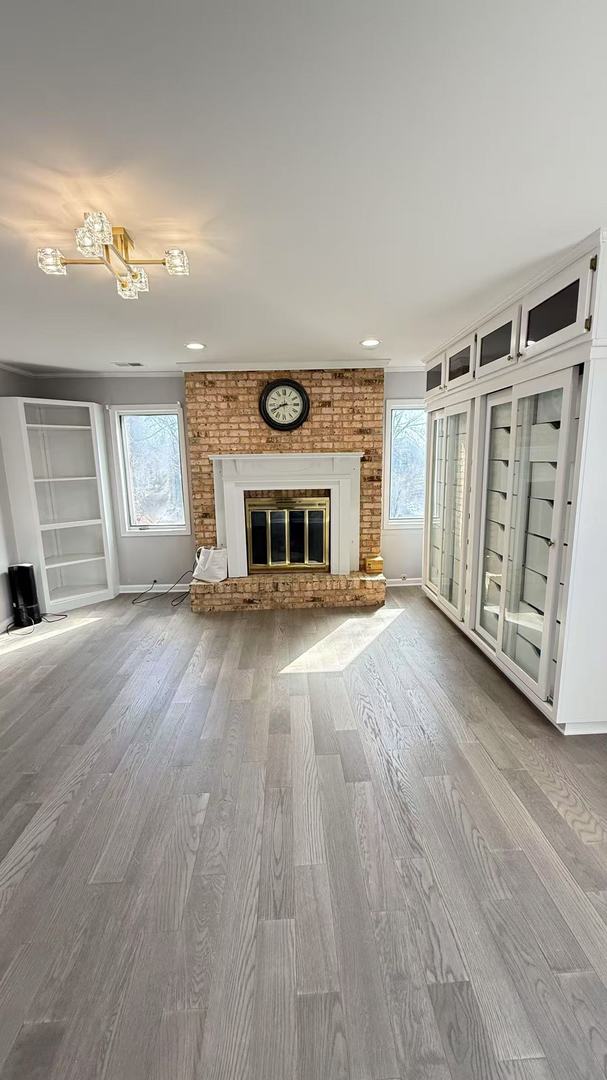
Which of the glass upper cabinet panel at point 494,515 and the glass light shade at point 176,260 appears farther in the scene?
the glass upper cabinet panel at point 494,515

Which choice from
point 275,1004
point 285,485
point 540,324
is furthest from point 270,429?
point 275,1004

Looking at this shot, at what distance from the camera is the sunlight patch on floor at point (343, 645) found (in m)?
3.37

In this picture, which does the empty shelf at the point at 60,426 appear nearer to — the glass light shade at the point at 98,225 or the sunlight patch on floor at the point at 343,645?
the sunlight patch on floor at the point at 343,645

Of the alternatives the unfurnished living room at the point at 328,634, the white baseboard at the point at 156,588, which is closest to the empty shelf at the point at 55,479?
the unfurnished living room at the point at 328,634

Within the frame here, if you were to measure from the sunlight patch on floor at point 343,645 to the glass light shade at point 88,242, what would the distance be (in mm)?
2670

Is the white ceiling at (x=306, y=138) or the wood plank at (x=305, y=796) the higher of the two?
the white ceiling at (x=306, y=138)

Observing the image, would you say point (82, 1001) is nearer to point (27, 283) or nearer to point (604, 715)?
point (604, 715)

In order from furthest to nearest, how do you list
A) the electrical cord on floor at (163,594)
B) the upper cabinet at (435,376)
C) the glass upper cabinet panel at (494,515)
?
the electrical cord on floor at (163,594) < the upper cabinet at (435,376) < the glass upper cabinet panel at (494,515)

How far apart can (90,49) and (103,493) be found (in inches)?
176

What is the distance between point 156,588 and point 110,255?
4.02m

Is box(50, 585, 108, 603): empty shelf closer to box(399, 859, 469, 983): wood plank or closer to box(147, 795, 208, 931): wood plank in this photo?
box(147, 795, 208, 931): wood plank

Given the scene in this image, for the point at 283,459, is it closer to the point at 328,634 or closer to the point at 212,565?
the point at 212,565

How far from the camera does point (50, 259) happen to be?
1772 millimetres

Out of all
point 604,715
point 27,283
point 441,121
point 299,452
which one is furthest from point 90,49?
point 299,452
